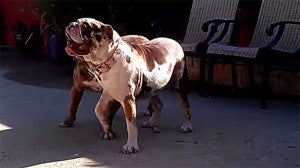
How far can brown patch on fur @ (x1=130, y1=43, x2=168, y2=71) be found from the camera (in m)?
4.98

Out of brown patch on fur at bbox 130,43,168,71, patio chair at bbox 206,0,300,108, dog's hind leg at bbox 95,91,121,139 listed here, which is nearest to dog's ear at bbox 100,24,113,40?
brown patch on fur at bbox 130,43,168,71

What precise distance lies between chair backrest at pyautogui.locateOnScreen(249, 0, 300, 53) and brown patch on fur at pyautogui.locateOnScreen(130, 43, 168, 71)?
7.01 feet

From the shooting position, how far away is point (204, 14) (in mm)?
8055

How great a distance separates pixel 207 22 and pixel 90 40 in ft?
11.4

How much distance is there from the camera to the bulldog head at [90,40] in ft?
14.8

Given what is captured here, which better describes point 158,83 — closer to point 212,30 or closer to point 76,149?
point 76,149

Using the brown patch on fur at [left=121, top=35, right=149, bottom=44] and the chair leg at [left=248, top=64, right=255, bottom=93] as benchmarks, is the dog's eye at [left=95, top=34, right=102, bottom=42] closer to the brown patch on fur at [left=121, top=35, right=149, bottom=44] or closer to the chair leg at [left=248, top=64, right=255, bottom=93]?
the brown patch on fur at [left=121, top=35, right=149, bottom=44]

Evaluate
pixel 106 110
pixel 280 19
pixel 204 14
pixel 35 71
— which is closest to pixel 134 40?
pixel 106 110

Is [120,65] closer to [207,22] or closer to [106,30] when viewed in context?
[106,30]

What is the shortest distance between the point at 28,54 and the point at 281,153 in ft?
24.3

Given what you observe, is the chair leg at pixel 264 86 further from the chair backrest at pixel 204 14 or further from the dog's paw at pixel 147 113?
the dog's paw at pixel 147 113

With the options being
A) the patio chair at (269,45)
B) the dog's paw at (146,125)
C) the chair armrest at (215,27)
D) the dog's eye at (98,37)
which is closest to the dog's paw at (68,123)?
the dog's paw at (146,125)

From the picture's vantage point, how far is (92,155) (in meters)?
4.77

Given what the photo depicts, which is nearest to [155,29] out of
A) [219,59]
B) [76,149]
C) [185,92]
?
[219,59]
